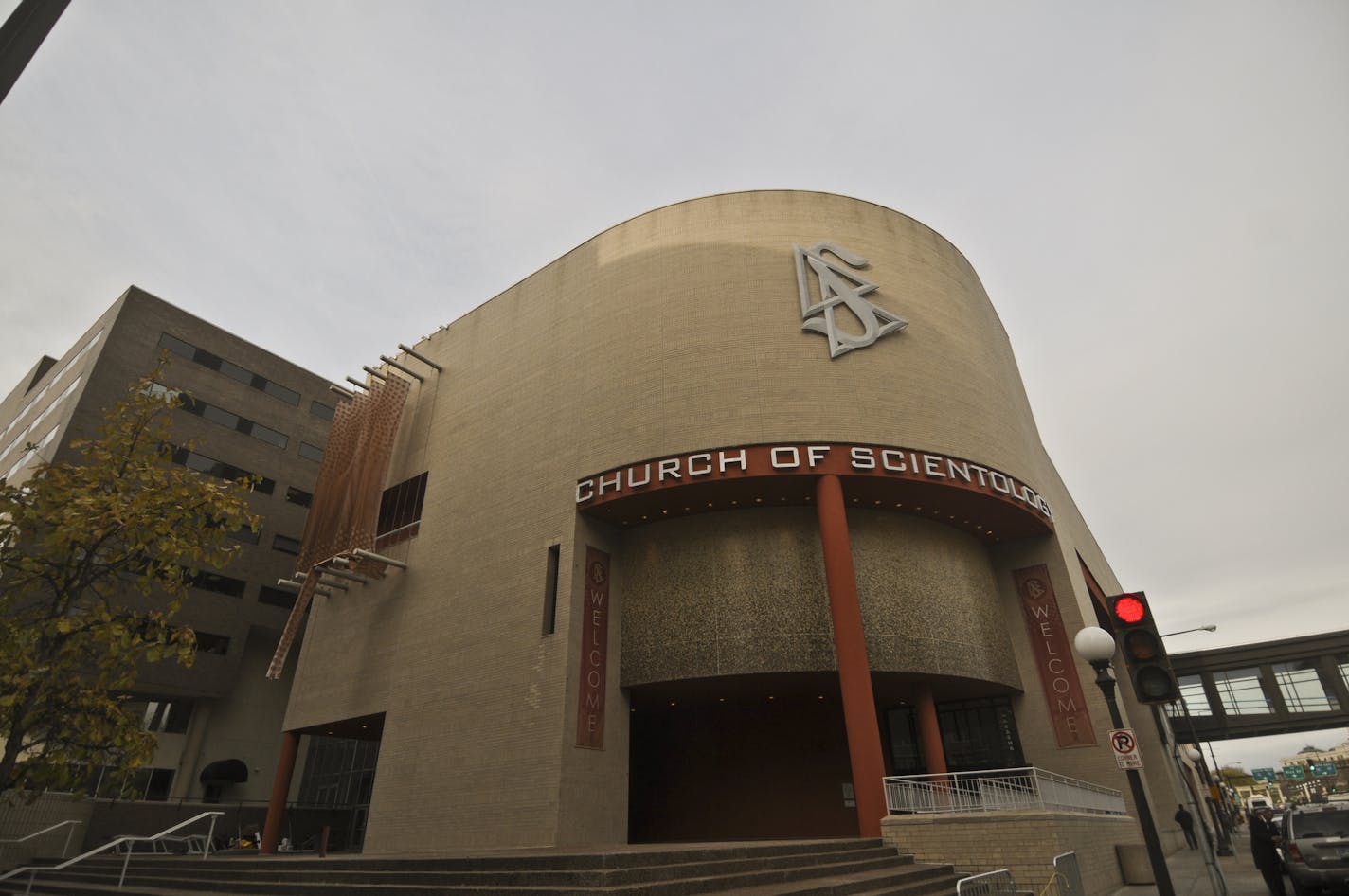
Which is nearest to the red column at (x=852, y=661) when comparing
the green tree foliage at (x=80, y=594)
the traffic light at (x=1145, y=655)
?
the traffic light at (x=1145, y=655)

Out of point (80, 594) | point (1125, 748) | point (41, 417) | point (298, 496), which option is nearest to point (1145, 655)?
point (1125, 748)

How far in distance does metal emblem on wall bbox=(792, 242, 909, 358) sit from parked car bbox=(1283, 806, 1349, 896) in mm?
15060

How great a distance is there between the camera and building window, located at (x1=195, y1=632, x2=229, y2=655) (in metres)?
34.8

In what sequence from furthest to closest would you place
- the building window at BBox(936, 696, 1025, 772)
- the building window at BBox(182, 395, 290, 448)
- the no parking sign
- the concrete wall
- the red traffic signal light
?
the building window at BBox(182, 395, 290, 448) → the building window at BBox(936, 696, 1025, 772) → the concrete wall → the no parking sign → the red traffic signal light

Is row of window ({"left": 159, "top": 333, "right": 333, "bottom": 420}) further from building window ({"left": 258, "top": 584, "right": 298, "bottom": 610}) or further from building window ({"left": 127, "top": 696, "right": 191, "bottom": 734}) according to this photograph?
building window ({"left": 127, "top": 696, "right": 191, "bottom": 734})

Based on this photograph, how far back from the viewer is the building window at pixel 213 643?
3481 cm

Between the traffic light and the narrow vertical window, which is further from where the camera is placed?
the narrow vertical window

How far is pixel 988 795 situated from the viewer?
14523mm

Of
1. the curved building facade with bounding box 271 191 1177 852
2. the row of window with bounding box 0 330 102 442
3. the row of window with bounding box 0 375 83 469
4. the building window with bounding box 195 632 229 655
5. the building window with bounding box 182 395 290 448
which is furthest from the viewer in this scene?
the row of window with bounding box 0 330 102 442

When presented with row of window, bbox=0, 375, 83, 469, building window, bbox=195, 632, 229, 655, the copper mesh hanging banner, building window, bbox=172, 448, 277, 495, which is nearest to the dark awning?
building window, bbox=195, 632, 229, 655

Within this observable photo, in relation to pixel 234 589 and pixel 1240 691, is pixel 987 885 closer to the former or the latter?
pixel 234 589

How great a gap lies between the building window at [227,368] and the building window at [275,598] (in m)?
11.8

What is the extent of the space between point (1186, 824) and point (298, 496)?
45.8 meters

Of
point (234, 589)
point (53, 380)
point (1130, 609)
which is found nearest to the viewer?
point (1130, 609)
